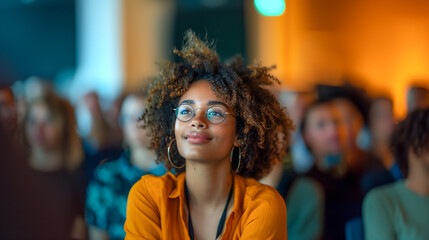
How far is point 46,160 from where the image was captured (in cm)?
340

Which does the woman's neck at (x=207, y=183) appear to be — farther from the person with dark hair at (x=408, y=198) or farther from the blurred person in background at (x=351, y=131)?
the blurred person in background at (x=351, y=131)

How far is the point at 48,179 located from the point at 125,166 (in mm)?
731

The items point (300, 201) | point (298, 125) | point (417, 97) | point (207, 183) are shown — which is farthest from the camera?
point (417, 97)

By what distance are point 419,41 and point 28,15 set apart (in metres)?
4.65

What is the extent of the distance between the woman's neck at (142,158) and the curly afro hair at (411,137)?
1.47 meters

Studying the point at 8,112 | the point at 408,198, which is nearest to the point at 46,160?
the point at 8,112

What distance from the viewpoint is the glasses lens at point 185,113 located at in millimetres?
1769

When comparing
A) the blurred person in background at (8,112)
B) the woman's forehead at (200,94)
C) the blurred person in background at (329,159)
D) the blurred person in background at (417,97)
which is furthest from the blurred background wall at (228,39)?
the woman's forehead at (200,94)

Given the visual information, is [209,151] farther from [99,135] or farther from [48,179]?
[99,135]

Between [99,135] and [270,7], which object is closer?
[99,135]

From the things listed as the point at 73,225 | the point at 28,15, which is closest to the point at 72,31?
the point at 28,15

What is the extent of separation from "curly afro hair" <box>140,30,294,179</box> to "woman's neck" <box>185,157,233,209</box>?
10 centimetres

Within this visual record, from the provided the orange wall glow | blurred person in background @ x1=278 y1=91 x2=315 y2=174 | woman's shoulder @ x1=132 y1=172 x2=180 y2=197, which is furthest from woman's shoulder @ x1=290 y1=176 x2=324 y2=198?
the orange wall glow

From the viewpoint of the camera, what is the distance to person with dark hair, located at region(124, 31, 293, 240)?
1724 mm
